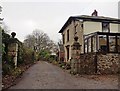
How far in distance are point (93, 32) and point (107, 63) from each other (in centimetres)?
790

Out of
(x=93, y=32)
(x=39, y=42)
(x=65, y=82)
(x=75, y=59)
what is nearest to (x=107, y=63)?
(x=75, y=59)

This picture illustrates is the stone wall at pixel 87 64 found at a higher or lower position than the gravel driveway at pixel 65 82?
higher

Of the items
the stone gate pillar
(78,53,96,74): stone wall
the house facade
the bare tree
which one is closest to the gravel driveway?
(78,53,96,74): stone wall

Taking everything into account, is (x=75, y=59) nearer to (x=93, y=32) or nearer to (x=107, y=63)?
(x=107, y=63)

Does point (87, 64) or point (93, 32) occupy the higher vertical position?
point (93, 32)

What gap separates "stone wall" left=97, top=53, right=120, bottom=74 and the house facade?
735 mm

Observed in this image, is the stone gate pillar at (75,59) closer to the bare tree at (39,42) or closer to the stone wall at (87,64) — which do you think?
the stone wall at (87,64)

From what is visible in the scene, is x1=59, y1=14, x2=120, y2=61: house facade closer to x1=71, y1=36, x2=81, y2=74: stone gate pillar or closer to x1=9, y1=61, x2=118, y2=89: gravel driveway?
x1=71, y1=36, x2=81, y2=74: stone gate pillar

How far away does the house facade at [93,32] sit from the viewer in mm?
19141

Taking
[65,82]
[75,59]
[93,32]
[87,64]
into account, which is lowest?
[65,82]

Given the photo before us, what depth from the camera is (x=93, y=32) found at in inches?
1009

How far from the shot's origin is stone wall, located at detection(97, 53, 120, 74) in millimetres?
18089

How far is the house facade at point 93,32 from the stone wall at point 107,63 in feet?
2.41

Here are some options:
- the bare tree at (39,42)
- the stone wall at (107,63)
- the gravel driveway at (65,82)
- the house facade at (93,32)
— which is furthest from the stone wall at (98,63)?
the bare tree at (39,42)
